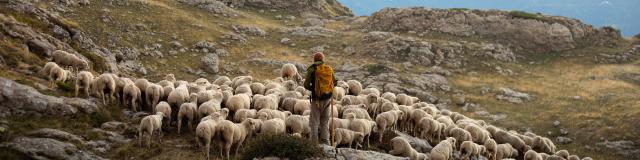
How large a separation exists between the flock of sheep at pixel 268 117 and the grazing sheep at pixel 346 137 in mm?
32

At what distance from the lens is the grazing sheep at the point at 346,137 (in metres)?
19.3

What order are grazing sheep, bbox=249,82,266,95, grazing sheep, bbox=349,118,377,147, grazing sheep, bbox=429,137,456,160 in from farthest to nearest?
1. grazing sheep, bbox=249,82,266,95
2. grazing sheep, bbox=349,118,377,147
3. grazing sheep, bbox=429,137,456,160

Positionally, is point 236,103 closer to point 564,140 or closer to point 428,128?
point 428,128

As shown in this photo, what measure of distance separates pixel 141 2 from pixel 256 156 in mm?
48617

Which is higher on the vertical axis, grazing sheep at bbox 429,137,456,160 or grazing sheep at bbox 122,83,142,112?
grazing sheep at bbox 122,83,142,112

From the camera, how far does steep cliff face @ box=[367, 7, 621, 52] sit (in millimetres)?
65500

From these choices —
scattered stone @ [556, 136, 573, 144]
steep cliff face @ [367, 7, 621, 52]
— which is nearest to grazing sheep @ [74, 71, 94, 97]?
scattered stone @ [556, 136, 573, 144]

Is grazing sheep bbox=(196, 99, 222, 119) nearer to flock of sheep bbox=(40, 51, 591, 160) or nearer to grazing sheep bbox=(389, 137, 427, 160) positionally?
flock of sheep bbox=(40, 51, 591, 160)

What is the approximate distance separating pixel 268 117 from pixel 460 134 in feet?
27.9

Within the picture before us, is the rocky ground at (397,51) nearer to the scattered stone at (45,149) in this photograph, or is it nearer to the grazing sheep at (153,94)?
the grazing sheep at (153,94)

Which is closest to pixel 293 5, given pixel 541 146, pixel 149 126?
pixel 541 146

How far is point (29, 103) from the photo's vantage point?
18391 millimetres

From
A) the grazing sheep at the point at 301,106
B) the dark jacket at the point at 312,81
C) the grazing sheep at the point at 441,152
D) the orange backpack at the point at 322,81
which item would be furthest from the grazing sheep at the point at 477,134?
the orange backpack at the point at 322,81

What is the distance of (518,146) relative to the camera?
27.0 meters
